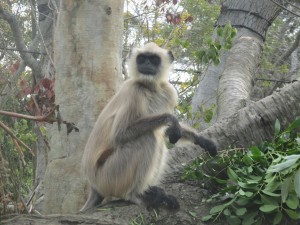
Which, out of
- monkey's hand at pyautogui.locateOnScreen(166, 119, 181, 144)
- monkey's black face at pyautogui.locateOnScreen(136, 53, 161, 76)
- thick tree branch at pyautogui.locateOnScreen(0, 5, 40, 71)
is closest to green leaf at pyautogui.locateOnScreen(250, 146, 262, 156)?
monkey's hand at pyautogui.locateOnScreen(166, 119, 181, 144)

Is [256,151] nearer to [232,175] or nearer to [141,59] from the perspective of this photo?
[232,175]

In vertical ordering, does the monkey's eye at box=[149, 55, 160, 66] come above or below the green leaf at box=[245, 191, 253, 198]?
above

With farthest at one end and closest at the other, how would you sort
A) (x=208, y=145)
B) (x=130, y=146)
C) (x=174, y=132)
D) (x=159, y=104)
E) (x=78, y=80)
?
(x=159, y=104)
(x=78, y=80)
(x=174, y=132)
(x=130, y=146)
(x=208, y=145)

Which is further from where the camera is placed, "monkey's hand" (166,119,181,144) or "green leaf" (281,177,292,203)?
"monkey's hand" (166,119,181,144)

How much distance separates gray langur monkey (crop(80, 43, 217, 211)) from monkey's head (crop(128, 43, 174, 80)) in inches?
5.9

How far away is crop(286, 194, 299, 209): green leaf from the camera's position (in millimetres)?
2668

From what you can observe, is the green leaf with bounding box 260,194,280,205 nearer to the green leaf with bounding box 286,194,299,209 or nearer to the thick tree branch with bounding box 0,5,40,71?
the green leaf with bounding box 286,194,299,209

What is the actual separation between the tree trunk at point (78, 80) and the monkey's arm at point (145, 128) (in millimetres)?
343

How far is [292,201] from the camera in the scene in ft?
8.84

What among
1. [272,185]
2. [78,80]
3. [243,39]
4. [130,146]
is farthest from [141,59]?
[272,185]

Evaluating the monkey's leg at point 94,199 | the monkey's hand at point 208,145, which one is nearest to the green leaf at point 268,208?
the monkey's hand at point 208,145

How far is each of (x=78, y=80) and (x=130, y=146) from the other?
72 centimetres

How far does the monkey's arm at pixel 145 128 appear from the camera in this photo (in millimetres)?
3848

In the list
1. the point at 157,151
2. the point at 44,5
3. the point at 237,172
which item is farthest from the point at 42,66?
the point at 237,172
